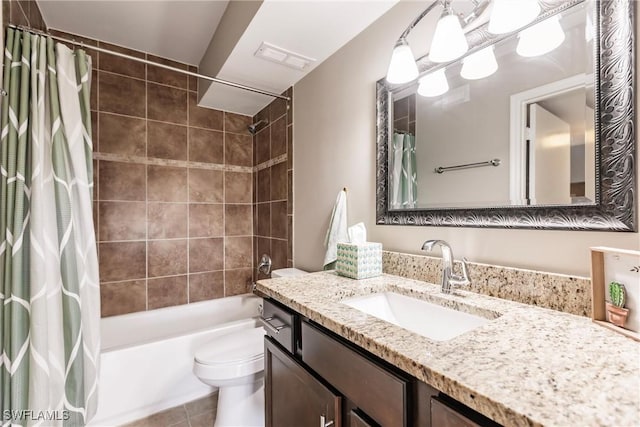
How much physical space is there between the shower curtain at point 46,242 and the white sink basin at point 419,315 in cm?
124

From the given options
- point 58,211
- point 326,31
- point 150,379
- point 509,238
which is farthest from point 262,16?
point 150,379

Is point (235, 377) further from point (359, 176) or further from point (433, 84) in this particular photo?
point (433, 84)

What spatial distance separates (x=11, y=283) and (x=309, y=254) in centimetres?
138

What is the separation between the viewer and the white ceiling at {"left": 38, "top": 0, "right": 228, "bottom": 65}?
174 cm

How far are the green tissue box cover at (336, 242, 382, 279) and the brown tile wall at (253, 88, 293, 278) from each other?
907mm

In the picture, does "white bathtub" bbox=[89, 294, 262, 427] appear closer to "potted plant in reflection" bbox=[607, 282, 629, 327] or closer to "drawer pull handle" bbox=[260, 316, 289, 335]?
"drawer pull handle" bbox=[260, 316, 289, 335]

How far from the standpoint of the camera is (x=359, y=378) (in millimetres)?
650

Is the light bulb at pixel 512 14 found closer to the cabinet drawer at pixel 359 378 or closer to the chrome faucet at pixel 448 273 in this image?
the chrome faucet at pixel 448 273

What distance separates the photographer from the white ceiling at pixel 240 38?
1312 mm

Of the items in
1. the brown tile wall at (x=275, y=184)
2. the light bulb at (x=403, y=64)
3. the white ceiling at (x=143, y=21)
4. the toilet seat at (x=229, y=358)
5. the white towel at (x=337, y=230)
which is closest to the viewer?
the light bulb at (x=403, y=64)

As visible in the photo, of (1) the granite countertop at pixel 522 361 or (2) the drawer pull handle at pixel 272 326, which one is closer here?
(1) the granite countertop at pixel 522 361

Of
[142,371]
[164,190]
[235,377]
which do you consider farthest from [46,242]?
[164,190]

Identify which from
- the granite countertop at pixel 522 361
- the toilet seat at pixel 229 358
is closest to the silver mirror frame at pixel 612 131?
the granite countertop at pixel 522 361

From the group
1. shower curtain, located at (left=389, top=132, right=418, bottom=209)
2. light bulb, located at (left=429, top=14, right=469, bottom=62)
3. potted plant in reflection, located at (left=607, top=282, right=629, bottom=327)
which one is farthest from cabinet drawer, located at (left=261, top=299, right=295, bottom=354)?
light bulb, located at (left=429, top=14, right=469, bottom=62)
